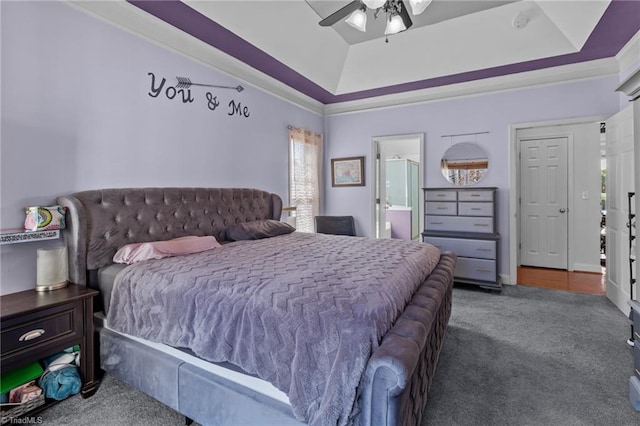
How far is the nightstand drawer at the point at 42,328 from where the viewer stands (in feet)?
5.32

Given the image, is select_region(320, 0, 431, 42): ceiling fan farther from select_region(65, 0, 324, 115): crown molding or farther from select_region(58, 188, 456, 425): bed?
select_region(58, 188, 456, 425): bed

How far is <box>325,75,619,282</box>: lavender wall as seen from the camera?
3883 millimetres

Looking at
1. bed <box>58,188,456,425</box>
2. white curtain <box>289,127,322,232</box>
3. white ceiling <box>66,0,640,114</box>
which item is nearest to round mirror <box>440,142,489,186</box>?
white ceiling <box>66,0,640,114</box>

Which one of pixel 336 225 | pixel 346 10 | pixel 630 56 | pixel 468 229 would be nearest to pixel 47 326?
pixel 346 10

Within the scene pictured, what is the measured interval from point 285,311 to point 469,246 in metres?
3.46

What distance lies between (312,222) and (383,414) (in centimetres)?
420

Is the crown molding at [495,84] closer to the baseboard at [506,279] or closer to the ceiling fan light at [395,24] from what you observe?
the ceiling fan light at [395,24]

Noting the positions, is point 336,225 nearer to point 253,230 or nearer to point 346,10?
point 253,230

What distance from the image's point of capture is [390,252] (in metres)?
2.32

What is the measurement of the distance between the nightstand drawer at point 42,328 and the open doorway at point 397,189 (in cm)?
424

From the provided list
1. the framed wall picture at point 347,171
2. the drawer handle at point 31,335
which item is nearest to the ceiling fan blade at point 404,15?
the framed wall picture at point 347,171

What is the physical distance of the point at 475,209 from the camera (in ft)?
13.4

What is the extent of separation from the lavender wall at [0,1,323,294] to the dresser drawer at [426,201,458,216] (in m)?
2.88

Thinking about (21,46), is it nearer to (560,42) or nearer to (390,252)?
(390,252)
